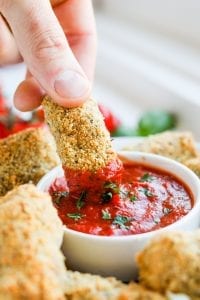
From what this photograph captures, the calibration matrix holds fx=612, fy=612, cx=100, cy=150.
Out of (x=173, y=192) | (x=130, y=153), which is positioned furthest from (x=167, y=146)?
(x=173, y=192)

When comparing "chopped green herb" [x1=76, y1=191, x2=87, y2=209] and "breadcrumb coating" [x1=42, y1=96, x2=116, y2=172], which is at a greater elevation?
"breadcrumb coating" [x1=42, y1=96, x2=116, y2=172]

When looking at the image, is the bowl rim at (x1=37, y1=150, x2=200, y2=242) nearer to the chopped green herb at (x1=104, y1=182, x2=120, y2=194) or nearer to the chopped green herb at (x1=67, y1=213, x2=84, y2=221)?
the chopped green herb at (x1=67, y1=213, x2=84, y2=221)

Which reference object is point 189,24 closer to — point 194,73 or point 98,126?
point 194,73

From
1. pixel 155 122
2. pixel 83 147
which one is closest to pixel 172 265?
pixel 83 147

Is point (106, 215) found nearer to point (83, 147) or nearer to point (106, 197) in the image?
point (106, 197)

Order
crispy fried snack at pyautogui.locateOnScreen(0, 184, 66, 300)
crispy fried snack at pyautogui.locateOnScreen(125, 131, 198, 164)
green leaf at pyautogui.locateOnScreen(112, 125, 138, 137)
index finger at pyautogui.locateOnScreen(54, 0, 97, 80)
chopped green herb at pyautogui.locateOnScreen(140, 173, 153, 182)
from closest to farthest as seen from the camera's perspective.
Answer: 1. crispy fried snack at pyautogui.locateOnScreen(0, 184, 66, 300)
2. chopped green herb at pyautogui.locateOnScreen(140, 173, 153, 182)
3. crispy fried snack at pyautogui.locateOnScreen(125, 131, 198, 164)
4. index finger at pyautogui.locateOnScreen(54, 0, 97, 80)
5. green leaf at pyautogui.locateOnScreen(112, 125, 138, 137)

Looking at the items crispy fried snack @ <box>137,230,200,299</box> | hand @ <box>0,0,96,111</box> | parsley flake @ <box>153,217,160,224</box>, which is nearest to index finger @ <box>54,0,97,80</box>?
hand @ <box>0,0,96,111</box>
